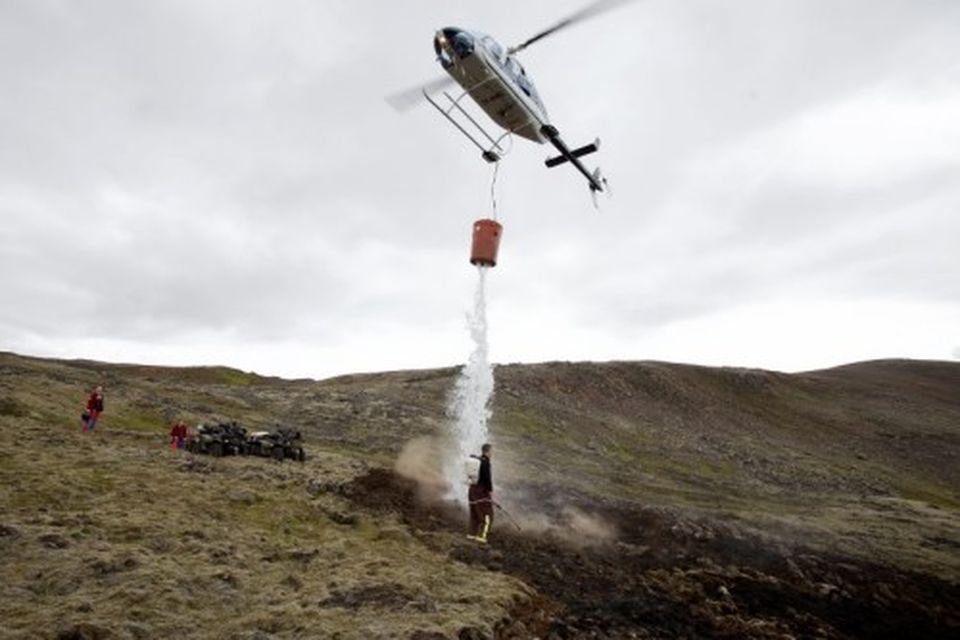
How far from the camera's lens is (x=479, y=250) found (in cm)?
2070

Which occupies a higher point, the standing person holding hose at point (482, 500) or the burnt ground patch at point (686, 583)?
the standing person holding hose at point (482, 500)

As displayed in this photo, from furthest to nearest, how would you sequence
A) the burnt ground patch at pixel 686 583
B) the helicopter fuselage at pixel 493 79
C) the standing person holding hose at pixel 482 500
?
the helicopter fuselage at pixel 493 79, the standing person holding hose at pixel 482 500, the burnt ground patch at pixel 686 583

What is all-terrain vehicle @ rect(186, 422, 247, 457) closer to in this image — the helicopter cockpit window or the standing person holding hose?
the standing person holding hose

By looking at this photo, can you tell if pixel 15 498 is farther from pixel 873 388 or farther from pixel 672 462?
pixel 873 388

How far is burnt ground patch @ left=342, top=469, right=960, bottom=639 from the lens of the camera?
13.3 metres

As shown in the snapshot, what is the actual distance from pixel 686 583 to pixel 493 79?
15.3 m

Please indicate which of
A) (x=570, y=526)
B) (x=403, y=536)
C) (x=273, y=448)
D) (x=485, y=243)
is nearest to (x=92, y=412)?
(x=273, y=448)

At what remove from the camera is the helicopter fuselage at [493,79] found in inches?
789

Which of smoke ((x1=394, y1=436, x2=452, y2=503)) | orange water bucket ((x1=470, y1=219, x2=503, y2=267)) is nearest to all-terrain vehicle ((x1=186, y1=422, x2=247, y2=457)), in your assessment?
smoke ((x1=394, y1=436, x2=452, y2=503))

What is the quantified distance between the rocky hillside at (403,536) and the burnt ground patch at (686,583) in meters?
0.08

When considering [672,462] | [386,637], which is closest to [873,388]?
[672,462]

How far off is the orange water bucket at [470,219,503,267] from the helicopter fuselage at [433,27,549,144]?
4.07m

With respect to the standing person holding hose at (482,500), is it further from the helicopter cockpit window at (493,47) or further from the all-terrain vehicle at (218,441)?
the helicopter cockpit window at (493,47)

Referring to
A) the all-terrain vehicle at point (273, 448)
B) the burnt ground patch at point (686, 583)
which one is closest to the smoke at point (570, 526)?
the burnt ground patch at point (686, 583)
